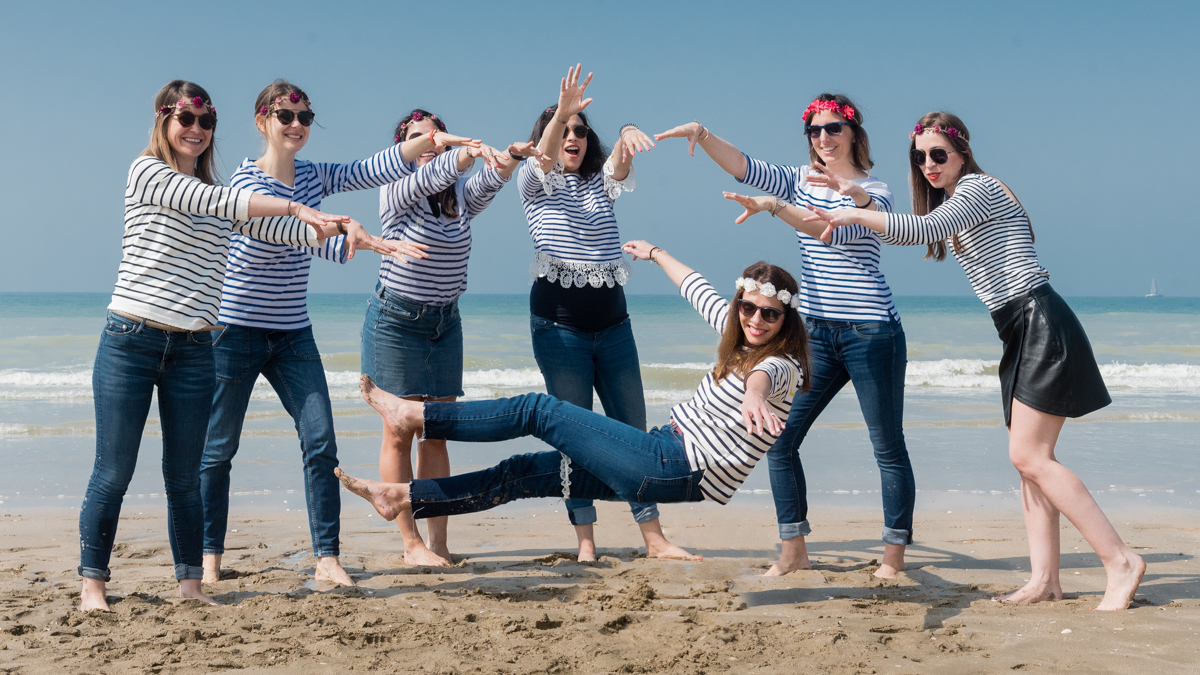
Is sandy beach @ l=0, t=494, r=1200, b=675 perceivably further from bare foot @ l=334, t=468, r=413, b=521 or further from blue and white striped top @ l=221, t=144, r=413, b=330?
blue and white striped top @ l=221, t=144, r=413, b=330

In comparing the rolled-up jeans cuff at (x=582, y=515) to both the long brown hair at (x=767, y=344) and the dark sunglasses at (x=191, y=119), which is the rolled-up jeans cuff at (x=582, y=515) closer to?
the long brown hair at (x=767, y=344)

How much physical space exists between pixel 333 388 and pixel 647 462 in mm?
10927

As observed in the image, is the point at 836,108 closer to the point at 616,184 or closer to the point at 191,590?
the point at 616,184

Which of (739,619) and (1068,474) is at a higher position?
(1068,474)

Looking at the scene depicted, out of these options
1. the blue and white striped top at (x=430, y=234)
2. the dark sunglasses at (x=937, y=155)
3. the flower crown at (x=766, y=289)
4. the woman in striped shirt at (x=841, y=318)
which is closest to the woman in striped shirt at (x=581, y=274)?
the blue and white striped top at (x=430, y=234)

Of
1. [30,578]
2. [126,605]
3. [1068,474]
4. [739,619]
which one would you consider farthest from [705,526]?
[30,578]

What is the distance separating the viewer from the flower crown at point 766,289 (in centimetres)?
361

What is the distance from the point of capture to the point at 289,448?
330 inches

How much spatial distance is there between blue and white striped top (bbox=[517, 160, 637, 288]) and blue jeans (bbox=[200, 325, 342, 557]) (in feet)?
4.42

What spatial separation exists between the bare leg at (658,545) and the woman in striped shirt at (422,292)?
45.2 inches

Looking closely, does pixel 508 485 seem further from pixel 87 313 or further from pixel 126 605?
pixel 87 313

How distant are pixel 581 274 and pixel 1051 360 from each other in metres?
2.32

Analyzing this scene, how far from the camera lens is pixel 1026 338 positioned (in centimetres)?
378

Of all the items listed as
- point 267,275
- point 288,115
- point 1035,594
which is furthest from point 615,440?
point 288,115
